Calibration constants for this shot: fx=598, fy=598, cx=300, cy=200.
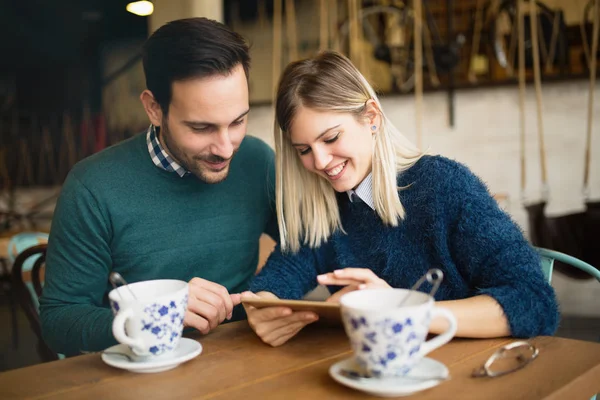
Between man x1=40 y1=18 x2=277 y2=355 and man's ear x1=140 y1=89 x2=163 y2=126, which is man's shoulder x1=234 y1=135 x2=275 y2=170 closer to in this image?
man x1=40 y1=18 x2=277 y2=355

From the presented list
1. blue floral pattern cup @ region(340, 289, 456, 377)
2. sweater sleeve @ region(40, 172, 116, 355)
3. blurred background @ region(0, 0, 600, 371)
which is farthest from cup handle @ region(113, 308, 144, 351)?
blurred background @ region(0, 0, 600, 371)

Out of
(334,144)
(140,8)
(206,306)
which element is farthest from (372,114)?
(140,8)

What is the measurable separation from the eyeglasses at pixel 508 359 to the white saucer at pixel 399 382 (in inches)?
2.5

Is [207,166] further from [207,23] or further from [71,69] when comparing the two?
[71,69]

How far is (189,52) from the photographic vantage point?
1250 millimetres

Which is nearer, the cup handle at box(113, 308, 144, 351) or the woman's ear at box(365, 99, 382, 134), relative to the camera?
the cup handle at box(113, 308, 144, 351)

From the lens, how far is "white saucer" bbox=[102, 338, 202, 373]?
0.82 m

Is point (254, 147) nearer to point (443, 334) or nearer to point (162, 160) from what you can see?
point (162, 160)

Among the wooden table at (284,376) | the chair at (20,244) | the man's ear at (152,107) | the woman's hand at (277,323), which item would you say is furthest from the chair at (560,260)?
the chair at (20,244)

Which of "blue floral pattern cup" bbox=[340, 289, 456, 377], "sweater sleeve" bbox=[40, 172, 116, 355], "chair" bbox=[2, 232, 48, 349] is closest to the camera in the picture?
"blue floral pattern cup" bbox=[340, 289, 456, 377]

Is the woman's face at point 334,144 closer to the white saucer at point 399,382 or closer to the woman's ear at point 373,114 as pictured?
the woman's ear at point 373,114

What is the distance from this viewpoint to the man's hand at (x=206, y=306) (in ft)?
3.28

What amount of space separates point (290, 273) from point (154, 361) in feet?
1.70

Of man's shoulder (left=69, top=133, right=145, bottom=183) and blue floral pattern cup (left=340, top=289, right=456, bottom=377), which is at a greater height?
man's shoulder (left=69, top=133, right=145, bottom=183)
